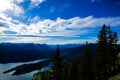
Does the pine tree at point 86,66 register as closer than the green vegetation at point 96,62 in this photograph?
No

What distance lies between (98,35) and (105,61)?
25.3 feet

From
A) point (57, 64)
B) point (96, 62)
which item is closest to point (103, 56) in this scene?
point (96, 62)

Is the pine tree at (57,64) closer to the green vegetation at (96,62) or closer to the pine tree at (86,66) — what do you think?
the green vegetation at (96,62)

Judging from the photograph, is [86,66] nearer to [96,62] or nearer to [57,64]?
[96,62]

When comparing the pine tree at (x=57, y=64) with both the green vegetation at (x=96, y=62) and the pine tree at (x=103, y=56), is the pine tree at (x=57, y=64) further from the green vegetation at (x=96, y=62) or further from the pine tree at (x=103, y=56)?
the pine tree at (x=103, y=56)

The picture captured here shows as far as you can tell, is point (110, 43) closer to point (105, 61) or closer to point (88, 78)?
point (105, 61)

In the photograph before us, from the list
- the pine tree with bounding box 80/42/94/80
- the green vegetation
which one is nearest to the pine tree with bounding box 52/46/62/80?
the green vegetation

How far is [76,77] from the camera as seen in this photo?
52.8m

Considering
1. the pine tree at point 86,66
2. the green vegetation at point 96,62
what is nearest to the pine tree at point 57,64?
the green vegetation at point 96,62

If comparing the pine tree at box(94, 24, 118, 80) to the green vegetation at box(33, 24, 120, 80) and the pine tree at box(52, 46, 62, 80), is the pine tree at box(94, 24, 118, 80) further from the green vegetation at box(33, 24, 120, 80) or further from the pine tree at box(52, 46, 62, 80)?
the pine tree at box(52, 46, 62, 80)

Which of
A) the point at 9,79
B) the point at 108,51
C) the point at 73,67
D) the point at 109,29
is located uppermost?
the point at 109,29

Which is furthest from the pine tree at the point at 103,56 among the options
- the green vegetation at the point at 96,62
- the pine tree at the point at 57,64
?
the pine tree at the point at 57,64

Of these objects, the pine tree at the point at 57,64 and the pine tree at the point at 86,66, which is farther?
the pine tree at the point at 86,66

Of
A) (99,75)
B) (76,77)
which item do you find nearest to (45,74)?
(76,77)
